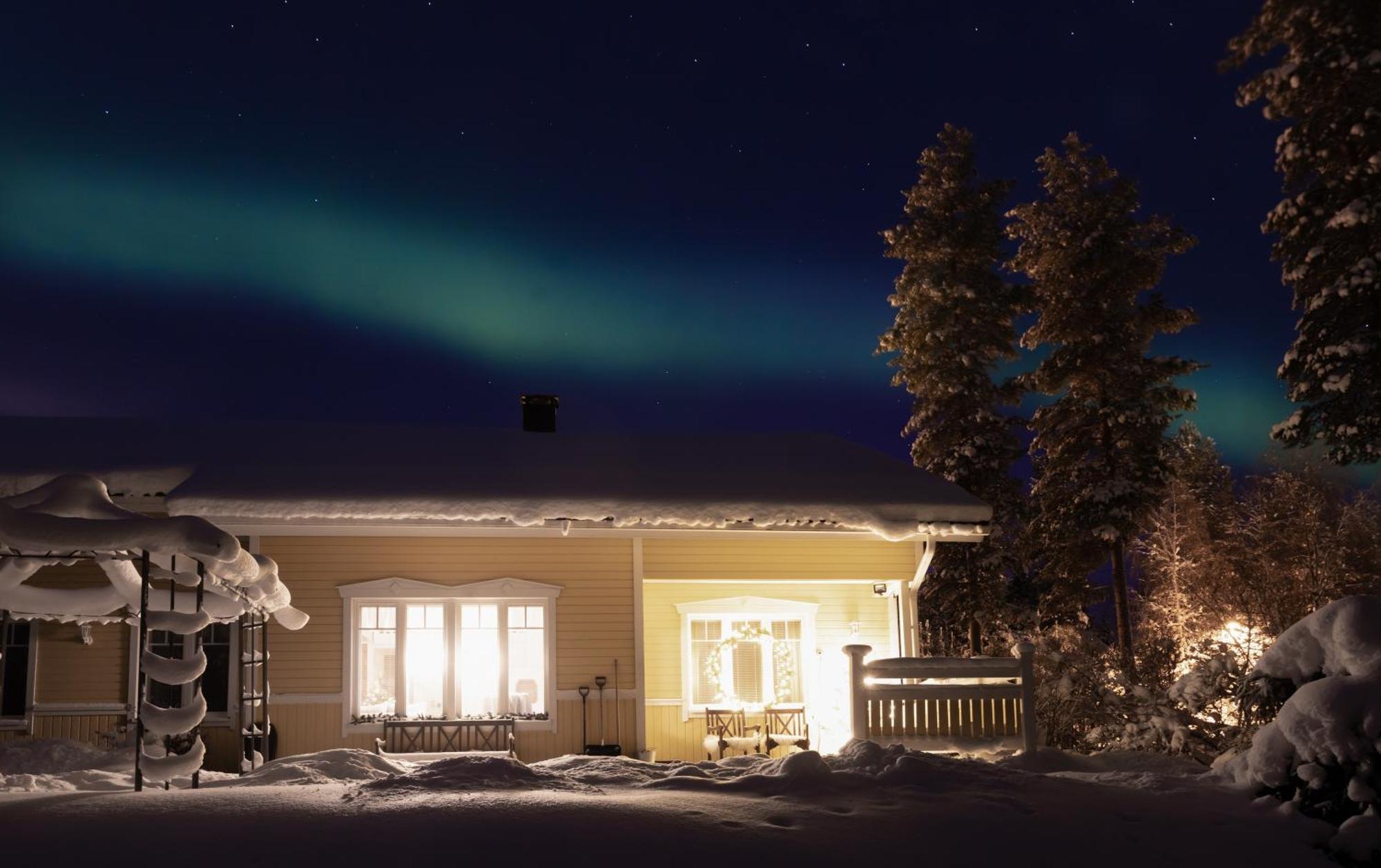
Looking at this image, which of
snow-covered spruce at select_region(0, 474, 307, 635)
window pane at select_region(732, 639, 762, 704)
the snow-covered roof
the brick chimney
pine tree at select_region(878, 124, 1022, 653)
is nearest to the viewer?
snow-covered spruce at select_region(0, 474, 307, 635)

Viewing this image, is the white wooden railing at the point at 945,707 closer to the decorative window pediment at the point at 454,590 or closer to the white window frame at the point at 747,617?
the white window frame at the point at 747,617

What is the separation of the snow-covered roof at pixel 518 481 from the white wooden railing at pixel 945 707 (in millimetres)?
2497

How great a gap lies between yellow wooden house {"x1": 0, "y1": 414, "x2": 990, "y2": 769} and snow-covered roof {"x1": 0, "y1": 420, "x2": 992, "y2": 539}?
0.12ft

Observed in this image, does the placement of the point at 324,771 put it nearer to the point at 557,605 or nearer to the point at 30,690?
the point at 557,605

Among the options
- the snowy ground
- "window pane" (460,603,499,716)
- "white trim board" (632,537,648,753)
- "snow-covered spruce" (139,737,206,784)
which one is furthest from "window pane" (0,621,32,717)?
"snow-covered spruce" (139,737,206,784)

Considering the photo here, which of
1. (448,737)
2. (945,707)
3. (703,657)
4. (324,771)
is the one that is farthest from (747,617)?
(324,771)

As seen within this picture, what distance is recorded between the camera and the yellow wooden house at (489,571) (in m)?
13.6

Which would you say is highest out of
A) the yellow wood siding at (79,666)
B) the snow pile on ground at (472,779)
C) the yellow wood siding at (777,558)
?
the yellow wood siding at (777,558)

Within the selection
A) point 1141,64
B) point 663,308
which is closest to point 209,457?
point 1141,64

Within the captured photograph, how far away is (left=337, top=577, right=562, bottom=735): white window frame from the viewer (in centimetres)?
1423

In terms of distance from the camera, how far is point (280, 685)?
46.1ft

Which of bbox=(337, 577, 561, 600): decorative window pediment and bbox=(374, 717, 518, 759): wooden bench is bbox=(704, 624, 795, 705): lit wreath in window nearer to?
bbox=(337, 577, 561, 600): decorative window pediment

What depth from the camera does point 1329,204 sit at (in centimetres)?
1386

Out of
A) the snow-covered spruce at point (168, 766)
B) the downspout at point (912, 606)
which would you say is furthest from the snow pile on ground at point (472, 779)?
the downspout at point (912, 606)
